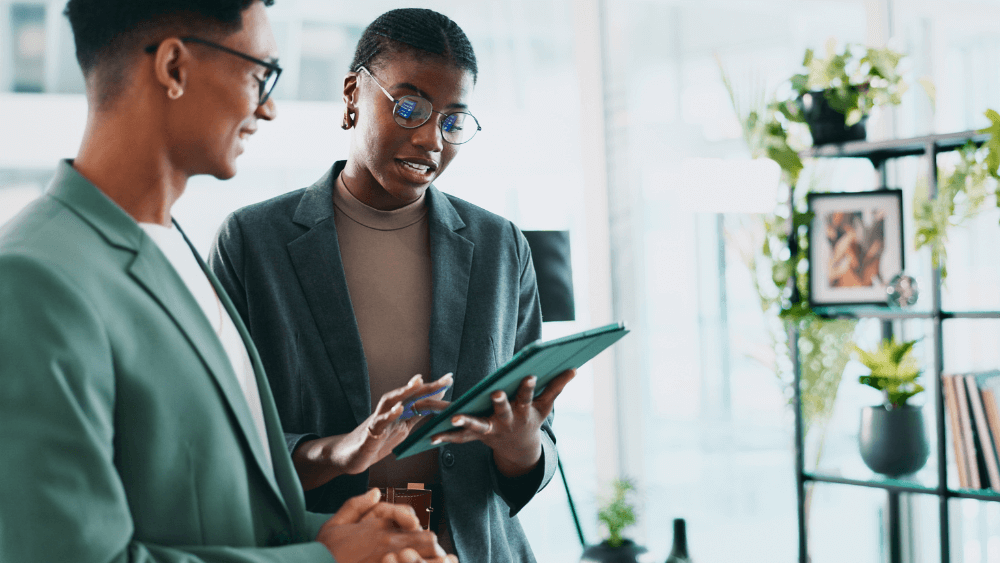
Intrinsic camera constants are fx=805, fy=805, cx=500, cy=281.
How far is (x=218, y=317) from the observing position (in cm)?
95

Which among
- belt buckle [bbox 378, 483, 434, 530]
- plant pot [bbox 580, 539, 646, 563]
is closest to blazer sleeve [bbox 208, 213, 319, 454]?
belt buckle [bbox 378, 483, 434, 530]

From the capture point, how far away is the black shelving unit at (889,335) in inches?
107

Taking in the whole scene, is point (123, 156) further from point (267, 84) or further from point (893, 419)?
point (893, 419)

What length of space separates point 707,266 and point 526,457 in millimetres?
2594

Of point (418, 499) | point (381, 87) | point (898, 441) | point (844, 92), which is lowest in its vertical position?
point (898, 441)

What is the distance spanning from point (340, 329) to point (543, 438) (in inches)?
16.2

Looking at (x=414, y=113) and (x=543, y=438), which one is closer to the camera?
(x=414, y=113)

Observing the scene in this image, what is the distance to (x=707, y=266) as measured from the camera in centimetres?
374

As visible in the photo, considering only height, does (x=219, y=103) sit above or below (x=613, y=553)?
above

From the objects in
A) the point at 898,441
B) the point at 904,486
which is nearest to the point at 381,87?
the point at 898,441

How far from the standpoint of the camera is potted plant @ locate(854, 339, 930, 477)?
111 inches

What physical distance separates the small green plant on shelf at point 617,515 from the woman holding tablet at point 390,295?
4.50 ft

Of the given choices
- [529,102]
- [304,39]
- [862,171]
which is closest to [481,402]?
[304,39]

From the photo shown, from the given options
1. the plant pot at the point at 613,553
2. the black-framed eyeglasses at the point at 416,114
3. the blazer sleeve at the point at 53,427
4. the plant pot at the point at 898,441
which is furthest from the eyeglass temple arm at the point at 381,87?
the plant pot at the point at 898,441
